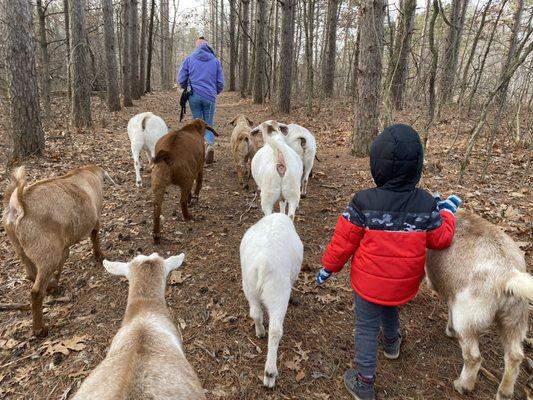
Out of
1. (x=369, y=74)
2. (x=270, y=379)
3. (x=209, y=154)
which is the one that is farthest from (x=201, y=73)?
(x=270, y=379)

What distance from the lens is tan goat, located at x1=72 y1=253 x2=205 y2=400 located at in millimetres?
1939

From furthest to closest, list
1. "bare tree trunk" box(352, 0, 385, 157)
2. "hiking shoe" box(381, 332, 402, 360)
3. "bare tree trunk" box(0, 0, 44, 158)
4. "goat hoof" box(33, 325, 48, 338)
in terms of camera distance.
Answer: "bare tree trunk" box(352, 0, 385, 157), "bare tree trunk" box(0, 0, 44, 158), "goat hoof" box(33, 325, 48, 338), "hiking shoe" box(381, 332, 402, 360)

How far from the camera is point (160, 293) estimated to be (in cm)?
306

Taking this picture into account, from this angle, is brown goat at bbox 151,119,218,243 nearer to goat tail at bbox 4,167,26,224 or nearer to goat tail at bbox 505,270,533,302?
goat tail at bbox 4,167,26,224

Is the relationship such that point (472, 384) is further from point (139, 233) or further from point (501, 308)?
point (139, 233)

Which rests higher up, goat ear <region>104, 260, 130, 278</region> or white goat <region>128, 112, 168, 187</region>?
white goat <region>128, 112, 168, 187</region>

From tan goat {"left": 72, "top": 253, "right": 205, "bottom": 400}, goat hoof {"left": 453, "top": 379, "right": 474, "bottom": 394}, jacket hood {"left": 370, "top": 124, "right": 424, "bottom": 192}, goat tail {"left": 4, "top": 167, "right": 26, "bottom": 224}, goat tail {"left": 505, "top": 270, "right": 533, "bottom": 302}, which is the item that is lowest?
goat hoof {"left": 453, "top": 379, "right": 474, "bottom": 394}

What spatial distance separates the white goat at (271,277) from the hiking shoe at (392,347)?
113cm

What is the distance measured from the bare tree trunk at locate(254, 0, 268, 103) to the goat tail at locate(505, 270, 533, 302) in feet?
53.3

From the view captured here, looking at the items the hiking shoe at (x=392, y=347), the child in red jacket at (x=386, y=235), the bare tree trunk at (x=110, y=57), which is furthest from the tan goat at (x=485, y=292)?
the bare tree trunk at (x=110, y=57)

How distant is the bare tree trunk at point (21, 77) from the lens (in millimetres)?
7688

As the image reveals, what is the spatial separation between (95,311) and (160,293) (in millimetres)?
1636

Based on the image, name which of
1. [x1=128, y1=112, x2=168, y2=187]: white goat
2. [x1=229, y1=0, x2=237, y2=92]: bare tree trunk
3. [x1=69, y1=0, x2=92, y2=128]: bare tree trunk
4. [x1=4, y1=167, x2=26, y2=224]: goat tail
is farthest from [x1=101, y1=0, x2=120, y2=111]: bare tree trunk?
[x1=4, y1=167, x2=26, y2=224]: goat tail

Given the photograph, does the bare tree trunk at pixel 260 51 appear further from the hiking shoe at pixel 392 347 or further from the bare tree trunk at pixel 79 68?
the hiking shoe at pixel 392 347
